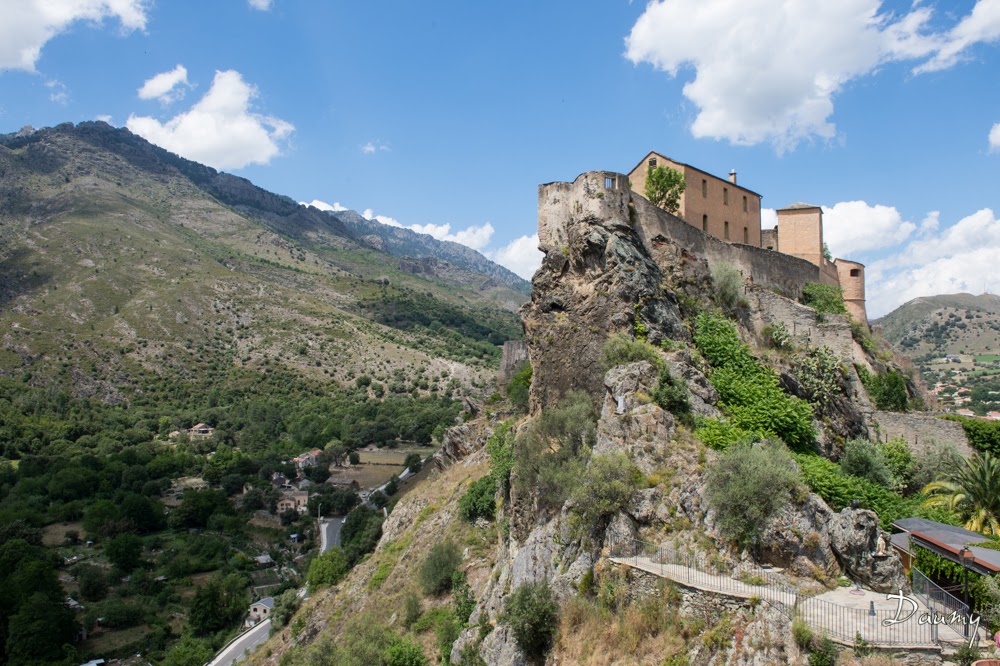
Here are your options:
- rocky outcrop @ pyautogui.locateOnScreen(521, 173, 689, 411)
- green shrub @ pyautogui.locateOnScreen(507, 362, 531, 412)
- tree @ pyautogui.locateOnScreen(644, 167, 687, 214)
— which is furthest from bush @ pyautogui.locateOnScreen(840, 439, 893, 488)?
green shrub @ pyautogui.locateOnScreen(507, 362, 531, 412)

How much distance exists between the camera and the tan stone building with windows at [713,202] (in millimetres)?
29562

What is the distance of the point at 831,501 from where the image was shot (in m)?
16.8

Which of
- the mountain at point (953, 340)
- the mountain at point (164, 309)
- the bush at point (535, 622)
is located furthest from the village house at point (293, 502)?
the mountain at point (953, 340)

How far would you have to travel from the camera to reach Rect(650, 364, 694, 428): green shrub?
60.7 ft

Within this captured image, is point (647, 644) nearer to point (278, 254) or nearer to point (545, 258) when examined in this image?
point (545, 258)

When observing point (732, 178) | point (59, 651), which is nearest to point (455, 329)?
point (59, 651)

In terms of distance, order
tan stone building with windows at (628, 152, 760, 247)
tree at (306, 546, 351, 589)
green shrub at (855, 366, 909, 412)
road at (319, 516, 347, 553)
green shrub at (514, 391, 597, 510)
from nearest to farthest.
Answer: green shrub at (514, 391, 597, 510), green shrub at (855, 366, 909, 412), tan stone building with windows at (628, 152, 760, 247), tree at (306, 546, 351, 589), road at (319, 516, 347, 553)

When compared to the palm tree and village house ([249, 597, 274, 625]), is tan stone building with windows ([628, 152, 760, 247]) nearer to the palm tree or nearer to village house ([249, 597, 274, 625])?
the palm tree

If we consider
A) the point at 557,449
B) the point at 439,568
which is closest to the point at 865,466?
the point at 557,449

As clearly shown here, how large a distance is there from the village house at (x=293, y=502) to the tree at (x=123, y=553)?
1700 centimetres

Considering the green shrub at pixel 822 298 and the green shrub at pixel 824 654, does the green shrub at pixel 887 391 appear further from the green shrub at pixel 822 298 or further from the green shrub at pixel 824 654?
the green shrub at pixel 824 654

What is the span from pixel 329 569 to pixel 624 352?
29881 millimetres

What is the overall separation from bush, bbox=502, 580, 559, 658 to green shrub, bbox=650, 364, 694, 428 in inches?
236

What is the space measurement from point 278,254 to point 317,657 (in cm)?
17517
